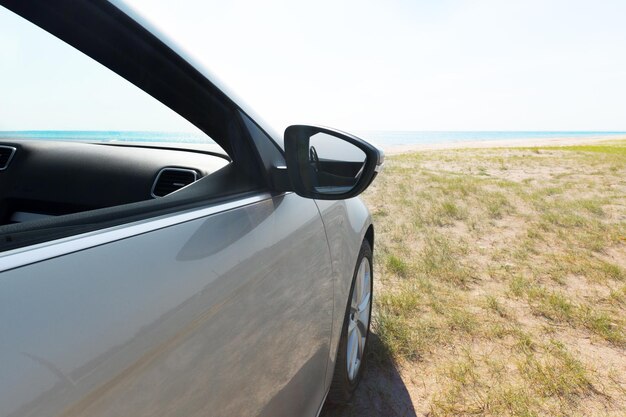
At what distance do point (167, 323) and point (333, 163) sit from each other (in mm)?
878

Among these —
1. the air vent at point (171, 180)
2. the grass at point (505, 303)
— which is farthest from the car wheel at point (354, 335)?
the air vent at point (171, 180)

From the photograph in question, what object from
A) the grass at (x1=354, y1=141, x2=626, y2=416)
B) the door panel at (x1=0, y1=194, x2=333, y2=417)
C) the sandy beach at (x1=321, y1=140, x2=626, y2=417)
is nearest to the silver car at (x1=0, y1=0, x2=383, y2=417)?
the door panel at (x1=0, y1=194, x2=333, y2=417)

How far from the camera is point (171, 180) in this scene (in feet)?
6.02

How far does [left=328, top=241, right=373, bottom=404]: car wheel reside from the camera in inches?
77.8

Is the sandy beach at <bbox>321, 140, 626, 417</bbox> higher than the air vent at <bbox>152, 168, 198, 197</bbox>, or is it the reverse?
the air vent at <bbox>152, 168, 198, 197</bbox>

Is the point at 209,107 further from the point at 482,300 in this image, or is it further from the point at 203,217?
the point at 482,300

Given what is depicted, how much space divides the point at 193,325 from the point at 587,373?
8.18 ft

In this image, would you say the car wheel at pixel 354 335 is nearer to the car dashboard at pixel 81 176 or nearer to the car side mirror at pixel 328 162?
the car side mirror at pixel 328 162

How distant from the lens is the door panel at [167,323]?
581mm

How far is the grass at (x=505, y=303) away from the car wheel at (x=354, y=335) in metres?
0.34

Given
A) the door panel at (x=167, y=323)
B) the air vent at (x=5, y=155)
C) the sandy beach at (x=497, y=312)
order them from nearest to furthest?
the door panel at (x=167, y=323), the air vent at (x=5, y=155), the sandy beach at (x=497, y=312)

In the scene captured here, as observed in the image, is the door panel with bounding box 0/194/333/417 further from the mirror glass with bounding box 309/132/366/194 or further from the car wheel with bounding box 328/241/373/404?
the car wheel with bounding box 328/241/373/404

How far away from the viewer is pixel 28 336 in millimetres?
571

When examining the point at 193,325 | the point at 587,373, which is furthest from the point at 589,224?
the point at 193,325
